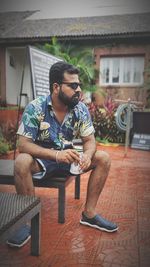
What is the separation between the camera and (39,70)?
389 centimetres

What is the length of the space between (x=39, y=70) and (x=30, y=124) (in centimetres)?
188

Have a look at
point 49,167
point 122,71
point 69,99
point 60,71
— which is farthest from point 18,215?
point 122,71

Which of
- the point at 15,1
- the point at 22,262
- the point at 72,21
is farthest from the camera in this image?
the point at 72,21

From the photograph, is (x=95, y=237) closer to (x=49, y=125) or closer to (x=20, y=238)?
(x=20, y=238)

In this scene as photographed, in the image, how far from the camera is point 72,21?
13.9 metres

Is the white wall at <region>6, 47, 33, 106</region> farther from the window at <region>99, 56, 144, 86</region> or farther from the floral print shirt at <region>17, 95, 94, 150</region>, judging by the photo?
the floral print shirt at <region>17, 95, 94, 150</region>

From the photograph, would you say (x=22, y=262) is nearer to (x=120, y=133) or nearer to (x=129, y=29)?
(x=120, y=133)

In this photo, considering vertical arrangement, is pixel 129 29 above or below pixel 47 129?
above

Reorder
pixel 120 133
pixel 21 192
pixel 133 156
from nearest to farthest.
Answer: pixel 21 192 → pixel 133 156 → pixel 120 133

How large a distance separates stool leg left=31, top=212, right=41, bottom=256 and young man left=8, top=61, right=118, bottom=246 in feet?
1.33

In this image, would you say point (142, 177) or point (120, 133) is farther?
point (120, 133)

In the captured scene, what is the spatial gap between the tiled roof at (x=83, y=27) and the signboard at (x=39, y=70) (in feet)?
27.4

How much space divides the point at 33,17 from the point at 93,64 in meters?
5.11

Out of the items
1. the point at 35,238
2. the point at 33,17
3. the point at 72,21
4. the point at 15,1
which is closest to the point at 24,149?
the point at 35,238
